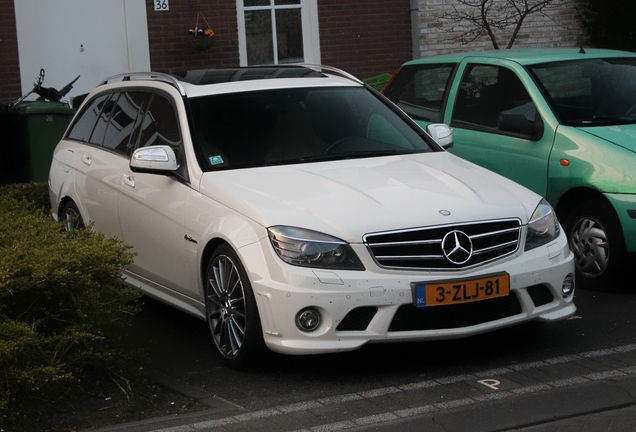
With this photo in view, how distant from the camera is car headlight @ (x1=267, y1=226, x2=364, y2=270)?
5699 mm

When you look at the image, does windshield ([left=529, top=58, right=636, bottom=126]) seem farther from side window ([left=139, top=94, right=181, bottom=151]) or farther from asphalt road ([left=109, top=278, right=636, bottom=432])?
side window ([left=139, top=94, right=181, bottom=151])

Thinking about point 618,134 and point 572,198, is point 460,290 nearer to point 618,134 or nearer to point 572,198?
point 572,198

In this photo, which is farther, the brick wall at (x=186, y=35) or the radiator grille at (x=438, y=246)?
the brick wall at (x=186, y=35)

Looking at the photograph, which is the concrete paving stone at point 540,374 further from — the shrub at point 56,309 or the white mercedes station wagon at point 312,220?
the shrub at point 56,309

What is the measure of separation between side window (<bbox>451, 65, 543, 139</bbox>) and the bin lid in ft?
17.0

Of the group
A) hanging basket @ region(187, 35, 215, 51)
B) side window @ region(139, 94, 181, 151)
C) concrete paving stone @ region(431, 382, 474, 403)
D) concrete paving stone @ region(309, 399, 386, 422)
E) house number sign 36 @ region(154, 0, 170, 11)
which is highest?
house number sign 36 @ region(154, 0, 170, 11)

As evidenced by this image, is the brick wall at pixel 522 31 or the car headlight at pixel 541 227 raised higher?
the brick wall at pixel 522 31

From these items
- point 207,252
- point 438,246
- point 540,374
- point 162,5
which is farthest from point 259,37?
point 540,374

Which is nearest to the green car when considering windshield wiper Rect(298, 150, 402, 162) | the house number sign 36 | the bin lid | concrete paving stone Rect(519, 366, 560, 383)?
windshield wiper Rect(298, 150, 402, 162)

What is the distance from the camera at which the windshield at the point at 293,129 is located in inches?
273

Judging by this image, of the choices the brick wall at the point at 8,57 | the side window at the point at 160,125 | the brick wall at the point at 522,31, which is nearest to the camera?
the side window at the point at 160,125

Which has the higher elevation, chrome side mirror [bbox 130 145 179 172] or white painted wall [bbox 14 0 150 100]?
white painted wall [bbox 14 0 150 100]

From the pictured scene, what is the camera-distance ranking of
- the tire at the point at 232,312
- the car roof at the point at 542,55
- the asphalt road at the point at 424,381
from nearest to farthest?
the asphalt road at the point at 424,381 → the tire at the point at 232,312 → the car roof at the point at 542,55

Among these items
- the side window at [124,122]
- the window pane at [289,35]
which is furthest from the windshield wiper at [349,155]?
the window pane at [289,35]
